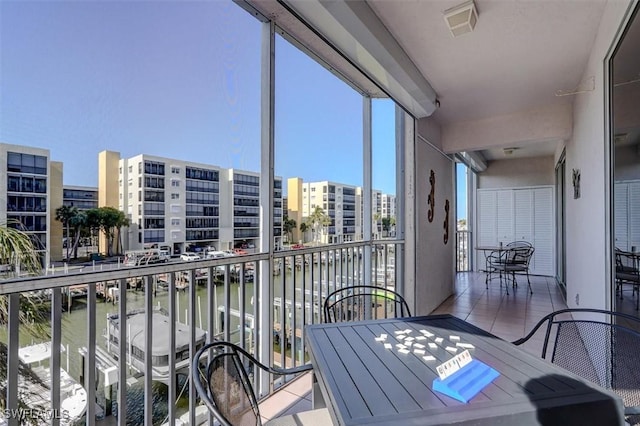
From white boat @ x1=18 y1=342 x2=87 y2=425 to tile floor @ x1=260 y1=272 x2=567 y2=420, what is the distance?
1.09m

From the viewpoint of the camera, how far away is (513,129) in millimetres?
4488

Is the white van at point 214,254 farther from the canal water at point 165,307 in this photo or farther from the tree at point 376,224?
the tree at point 376,224

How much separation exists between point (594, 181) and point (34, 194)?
3.66 meters

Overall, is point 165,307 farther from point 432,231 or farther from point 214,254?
point 432,231

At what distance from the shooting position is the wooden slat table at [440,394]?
0.92 meters

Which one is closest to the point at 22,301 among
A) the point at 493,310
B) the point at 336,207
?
the point at 336,207

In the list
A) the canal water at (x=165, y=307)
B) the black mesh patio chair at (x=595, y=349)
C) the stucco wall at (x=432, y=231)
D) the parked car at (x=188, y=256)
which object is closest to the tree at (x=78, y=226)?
the canal water at (x=165, y=307)

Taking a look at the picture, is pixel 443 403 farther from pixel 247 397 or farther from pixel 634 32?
pixel 634 32

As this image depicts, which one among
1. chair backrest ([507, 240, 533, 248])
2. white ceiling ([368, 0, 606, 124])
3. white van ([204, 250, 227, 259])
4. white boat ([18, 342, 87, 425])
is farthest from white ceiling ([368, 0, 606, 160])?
chair backrest ([507, 240, 533, 248])

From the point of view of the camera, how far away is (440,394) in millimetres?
1023

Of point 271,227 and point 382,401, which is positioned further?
point 271,227

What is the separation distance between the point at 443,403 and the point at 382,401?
184 mm

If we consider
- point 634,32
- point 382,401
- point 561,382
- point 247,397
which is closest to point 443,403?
point 382,401

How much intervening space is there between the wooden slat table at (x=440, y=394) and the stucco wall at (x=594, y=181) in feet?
5.50
